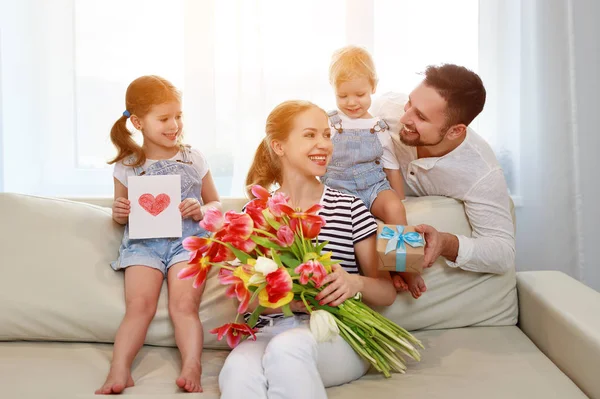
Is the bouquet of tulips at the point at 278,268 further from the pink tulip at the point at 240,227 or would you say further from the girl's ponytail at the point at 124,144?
the girl's ponytail at the point at 124,144

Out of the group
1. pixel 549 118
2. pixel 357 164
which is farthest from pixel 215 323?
pixel 549 118

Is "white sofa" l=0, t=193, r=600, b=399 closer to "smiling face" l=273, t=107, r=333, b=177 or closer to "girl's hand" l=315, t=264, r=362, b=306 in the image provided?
"girl's hand" l=315, t=264, r=362, b=306

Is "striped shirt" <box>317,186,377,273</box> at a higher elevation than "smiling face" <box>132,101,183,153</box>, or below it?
below

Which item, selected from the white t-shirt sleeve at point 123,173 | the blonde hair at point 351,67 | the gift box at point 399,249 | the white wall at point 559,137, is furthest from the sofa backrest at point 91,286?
the white wall at point 559,137

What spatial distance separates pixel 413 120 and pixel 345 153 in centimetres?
23

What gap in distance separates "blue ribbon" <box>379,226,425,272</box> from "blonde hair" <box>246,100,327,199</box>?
389 mm

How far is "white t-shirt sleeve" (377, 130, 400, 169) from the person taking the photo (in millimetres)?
2178

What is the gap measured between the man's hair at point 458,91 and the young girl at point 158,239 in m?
0.77

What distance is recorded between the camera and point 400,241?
174 cm

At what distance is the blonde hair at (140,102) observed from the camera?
6.95 feet

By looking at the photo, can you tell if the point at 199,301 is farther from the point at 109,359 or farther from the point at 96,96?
the point at 96,96

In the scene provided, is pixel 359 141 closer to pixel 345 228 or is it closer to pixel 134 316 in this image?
pixel 345 228

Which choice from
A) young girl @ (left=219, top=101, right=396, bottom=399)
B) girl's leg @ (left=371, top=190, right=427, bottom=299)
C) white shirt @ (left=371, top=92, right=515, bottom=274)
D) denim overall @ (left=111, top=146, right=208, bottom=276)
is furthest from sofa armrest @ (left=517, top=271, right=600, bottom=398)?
denim overall @ (left=111, top=146, right=208, bottom=276)

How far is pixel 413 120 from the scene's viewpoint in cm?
209
